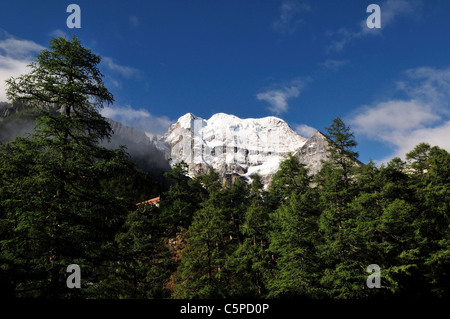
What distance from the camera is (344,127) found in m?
26.1

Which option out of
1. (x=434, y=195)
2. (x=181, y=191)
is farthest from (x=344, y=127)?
(x=181, y=191)

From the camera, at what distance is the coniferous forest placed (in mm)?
9570

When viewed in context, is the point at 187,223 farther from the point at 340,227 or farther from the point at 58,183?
the point at 58,183

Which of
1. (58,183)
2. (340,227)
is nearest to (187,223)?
(340,227)

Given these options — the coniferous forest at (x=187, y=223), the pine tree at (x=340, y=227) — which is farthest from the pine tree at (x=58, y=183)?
the pine tree at (x=340, y=227)

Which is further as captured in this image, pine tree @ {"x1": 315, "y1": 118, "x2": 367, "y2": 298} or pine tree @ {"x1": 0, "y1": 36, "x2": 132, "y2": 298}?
pine tree @ {"x1": 315, "y1": 118, "x2": 367, "y2": 298}

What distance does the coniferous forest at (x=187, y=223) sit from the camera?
9.57 meters

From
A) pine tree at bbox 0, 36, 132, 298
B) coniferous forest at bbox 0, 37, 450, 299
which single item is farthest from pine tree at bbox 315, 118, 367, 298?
pine tree at bbox 0, 36, 132, 298

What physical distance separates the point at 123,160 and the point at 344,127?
2217 centimetres

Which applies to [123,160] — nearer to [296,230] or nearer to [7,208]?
[7,208]

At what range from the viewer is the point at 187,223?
33.1 m

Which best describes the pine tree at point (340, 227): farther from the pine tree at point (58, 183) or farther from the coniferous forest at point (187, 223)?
the pine tree at point (58, 183)

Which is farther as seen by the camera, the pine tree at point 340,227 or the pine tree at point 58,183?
the pine tree at point 340,227

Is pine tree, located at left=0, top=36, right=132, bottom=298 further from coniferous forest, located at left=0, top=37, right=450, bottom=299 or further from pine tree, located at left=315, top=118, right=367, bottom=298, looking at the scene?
pine tree, located at left=315, top=118, right=367, bottom=298
